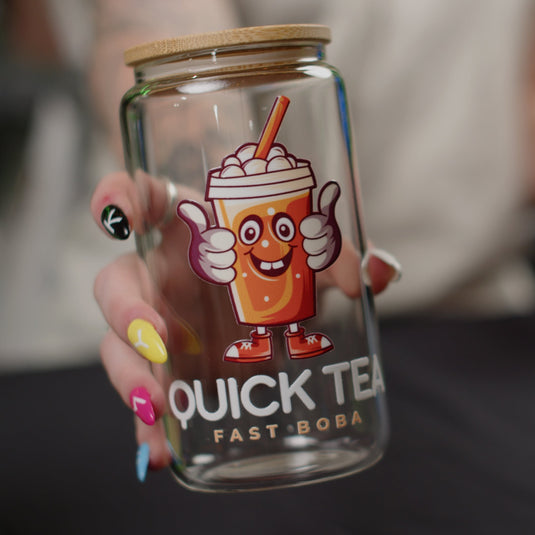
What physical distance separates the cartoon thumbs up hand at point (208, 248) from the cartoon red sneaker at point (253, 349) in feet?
0.13

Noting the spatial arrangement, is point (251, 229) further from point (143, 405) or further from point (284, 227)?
point (143, 405)

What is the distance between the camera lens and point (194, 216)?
1.55 ft

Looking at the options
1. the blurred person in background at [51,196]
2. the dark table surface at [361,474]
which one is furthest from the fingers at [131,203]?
the blurred person in background at [51,196]

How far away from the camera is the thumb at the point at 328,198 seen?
1.54 feet

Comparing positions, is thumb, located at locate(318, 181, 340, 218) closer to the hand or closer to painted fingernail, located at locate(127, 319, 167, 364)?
the hand

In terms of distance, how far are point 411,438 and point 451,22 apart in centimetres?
69

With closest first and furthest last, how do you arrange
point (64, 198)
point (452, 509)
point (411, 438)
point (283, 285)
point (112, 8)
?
point (283, 285)
point (452, 509)
point (411, 438)
point (112, 8)
point (64, 198)

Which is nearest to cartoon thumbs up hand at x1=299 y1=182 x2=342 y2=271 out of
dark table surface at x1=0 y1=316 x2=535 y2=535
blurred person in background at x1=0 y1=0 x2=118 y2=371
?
dark table surface at x1=0 y1=316 x2=535 y2=535

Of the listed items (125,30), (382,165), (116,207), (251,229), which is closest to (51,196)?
(125,30)

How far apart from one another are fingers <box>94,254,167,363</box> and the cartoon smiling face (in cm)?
7

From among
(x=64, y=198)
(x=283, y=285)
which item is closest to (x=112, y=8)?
(x=64, y=198)

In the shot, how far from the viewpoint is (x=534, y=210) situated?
1186 mm

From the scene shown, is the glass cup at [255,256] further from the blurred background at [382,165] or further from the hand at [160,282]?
the blurred background at [382,165]

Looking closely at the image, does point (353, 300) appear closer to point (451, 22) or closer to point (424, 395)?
point (424, 395)
